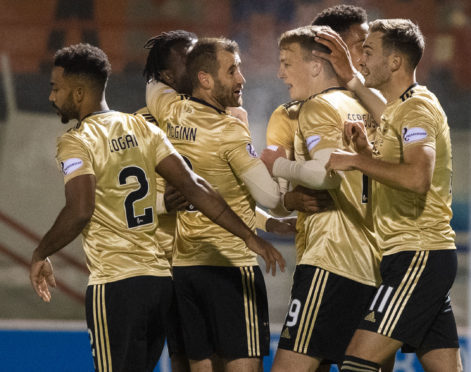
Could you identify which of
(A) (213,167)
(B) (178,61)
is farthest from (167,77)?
(A) (213,167)

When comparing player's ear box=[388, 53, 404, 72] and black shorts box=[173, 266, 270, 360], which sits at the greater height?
player's ear box=[388, 53, 404, 72]

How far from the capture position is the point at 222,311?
3.03 metres

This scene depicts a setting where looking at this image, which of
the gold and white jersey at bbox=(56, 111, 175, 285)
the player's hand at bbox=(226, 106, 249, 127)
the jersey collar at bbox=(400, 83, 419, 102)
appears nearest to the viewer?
the gold and white jersey at bbox=(56, 111, 175, 285)

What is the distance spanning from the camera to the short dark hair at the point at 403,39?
2.86 m

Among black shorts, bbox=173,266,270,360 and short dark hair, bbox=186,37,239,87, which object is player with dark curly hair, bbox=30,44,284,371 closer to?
black shorts, bbox=173,266,270,360

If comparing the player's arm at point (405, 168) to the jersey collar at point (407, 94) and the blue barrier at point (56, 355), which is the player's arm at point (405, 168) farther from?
the blue barrier at point (56, 355)

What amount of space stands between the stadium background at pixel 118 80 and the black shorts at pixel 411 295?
9.42 ft

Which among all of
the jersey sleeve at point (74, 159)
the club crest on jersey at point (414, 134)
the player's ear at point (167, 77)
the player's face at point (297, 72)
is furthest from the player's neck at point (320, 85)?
the jersey sleeve at point (74, 159)

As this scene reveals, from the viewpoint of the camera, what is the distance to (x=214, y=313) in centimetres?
305

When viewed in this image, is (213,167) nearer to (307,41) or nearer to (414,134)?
(307,41)

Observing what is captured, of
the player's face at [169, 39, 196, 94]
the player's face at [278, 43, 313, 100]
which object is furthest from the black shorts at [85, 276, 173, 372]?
the player's face at [169, 39, 196, 94]

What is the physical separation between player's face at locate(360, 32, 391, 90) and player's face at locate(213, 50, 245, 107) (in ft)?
1.73

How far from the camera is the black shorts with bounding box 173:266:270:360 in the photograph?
3.02 m

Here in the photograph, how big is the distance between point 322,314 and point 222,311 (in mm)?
400
